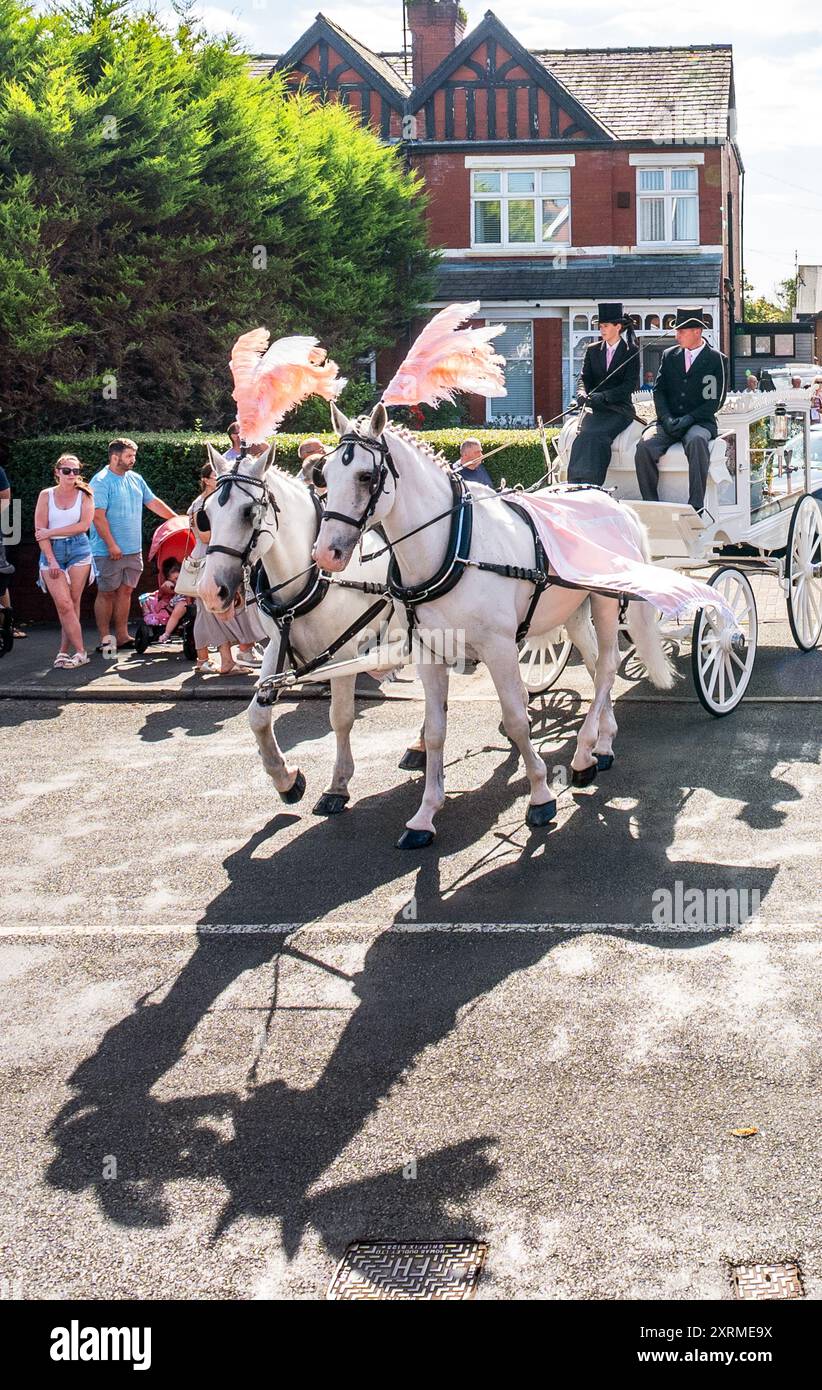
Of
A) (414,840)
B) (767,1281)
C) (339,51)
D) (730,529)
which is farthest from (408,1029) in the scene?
(339,51)

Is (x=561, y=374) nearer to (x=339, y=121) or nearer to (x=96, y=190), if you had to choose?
(x=339, y=121)

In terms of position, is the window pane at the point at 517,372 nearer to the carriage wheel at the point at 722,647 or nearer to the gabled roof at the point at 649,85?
the gabled roof at the point at 649,85

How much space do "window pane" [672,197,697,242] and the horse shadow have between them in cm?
2878

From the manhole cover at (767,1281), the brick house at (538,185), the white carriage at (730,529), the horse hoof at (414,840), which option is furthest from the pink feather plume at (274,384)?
the brick house at (538,185)

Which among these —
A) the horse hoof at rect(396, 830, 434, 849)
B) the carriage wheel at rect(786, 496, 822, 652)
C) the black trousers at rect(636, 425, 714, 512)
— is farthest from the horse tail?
the carriage wheel at rect(786, 496, 822, 652)

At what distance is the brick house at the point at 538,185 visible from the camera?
113 ft

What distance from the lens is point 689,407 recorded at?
10.6m

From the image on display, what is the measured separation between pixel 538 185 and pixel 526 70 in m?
2.80

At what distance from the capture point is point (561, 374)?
1373 inches

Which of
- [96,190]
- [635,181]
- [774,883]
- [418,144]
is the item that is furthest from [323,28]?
[774,883]

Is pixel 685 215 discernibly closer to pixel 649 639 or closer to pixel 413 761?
pixel 649 639

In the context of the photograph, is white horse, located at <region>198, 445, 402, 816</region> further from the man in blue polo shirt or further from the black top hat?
the man in blue polo shirt

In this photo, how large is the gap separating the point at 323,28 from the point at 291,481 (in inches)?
1180

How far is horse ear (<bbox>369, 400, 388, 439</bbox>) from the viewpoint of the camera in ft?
23.2
